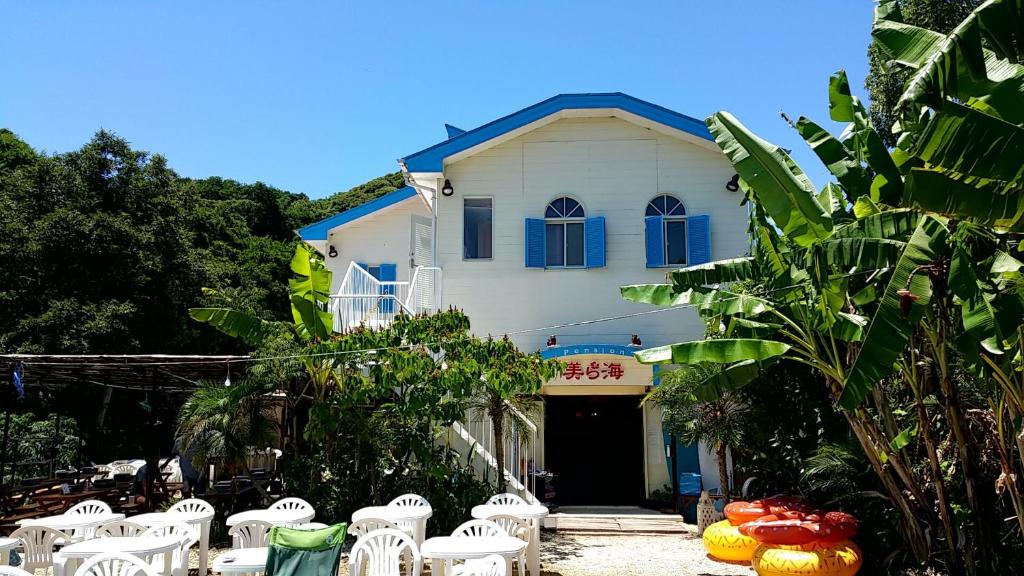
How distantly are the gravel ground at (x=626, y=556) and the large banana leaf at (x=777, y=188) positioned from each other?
4735mm

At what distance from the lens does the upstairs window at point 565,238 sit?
47.2 feet

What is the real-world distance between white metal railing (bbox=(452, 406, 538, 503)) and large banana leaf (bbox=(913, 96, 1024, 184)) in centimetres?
754

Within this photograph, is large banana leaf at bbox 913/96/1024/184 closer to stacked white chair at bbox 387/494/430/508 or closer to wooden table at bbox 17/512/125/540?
stacked white chair at bbox 387/494/430/508

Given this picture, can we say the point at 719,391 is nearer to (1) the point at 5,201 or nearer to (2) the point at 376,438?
(2) the point at 376,438

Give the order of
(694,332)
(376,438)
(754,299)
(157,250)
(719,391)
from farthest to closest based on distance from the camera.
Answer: (157,250) < (694,332) < (376,438) < (719,391) < (754,299)

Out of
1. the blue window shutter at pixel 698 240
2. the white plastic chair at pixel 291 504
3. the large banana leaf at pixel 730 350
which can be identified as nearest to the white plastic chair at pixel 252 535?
the white plastic chair at pixel 291 504

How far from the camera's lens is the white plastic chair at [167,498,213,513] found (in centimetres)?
930

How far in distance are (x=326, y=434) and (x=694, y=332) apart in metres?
6.93

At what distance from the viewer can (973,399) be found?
27.1 ft

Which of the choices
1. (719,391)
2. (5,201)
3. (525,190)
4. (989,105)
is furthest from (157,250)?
(989,105)

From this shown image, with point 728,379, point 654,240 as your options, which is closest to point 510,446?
point 654,240

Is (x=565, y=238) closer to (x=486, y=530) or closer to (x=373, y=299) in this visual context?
(x=373, y=299)

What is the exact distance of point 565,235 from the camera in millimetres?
14672

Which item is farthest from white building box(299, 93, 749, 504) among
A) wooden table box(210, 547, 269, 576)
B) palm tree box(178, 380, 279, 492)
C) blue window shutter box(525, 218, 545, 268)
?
wooden table box(210, 547, 269, 576)
